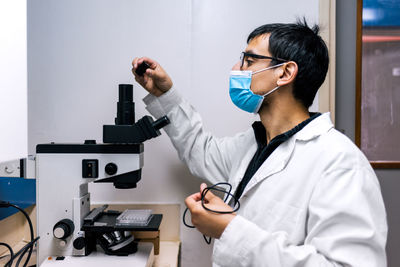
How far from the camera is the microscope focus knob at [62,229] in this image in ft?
3.17

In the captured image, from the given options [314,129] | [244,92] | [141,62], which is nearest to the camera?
[314,129]

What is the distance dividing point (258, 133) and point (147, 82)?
0.45 meters

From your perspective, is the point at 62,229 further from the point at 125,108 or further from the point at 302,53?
the point at 302,53

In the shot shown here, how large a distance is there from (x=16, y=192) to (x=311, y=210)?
1130mm

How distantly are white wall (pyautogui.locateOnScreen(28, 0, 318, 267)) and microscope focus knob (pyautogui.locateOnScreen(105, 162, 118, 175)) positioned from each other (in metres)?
0.41

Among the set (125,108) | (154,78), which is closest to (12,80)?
(125,108)

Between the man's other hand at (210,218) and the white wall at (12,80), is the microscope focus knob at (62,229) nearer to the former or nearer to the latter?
the white wall at (12,80)

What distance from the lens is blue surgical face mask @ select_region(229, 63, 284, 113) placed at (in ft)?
3.27

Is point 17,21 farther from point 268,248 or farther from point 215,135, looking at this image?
point 268,248

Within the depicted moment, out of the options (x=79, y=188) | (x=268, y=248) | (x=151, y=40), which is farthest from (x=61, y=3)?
(x=268, y=248)

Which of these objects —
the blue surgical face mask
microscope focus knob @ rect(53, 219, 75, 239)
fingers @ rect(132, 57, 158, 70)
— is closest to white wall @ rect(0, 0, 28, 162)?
microscope focus knob @ rect(53, 219, 75, 239)

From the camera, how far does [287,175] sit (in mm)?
858

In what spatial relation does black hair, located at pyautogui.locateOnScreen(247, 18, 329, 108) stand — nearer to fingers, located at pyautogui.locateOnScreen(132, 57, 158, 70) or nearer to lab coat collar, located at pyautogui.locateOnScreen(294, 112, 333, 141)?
lab coat collar, located at pyautogui.locateOnScreen(294, 112, 333, 141)

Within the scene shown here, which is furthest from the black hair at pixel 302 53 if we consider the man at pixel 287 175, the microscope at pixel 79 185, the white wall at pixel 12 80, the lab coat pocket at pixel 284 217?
the white wall at pixel 12 80
